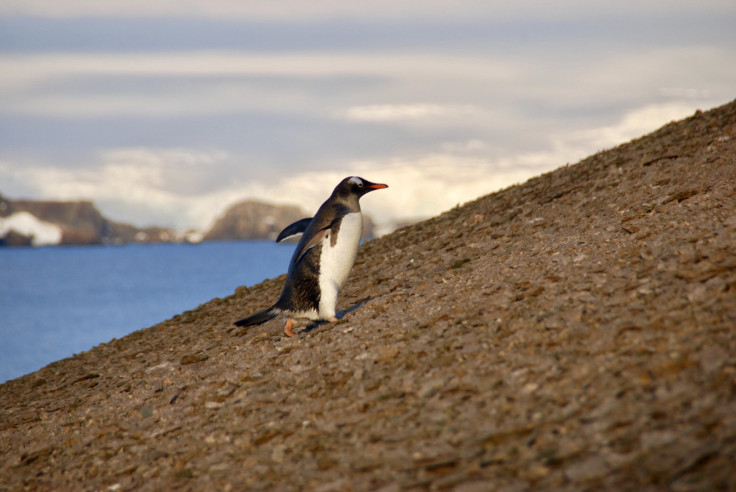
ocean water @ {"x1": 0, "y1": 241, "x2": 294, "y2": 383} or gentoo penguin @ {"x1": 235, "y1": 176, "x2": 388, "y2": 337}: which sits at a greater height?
ocean water @ {"x1": 0, "y1": 241, "x2": 294, "y2": 383}

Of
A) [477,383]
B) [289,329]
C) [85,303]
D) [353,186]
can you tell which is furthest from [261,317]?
[85,303]

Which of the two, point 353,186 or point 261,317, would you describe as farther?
point 261,317

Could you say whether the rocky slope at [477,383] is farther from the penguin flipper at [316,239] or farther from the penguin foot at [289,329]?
the penguin flipper at [316,239]

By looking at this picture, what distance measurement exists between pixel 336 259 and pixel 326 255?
14 cm

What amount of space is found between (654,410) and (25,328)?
56.3m

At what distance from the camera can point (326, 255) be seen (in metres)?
8.34

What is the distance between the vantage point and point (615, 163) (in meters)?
13.2

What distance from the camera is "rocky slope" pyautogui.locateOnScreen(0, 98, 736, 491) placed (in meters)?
4.67

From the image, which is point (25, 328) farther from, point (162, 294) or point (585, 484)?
point (585, 484)

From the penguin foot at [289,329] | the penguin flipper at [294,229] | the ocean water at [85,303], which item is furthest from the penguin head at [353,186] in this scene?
the ocean water at [85,303]

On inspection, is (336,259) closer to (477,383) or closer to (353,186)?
(353,186)

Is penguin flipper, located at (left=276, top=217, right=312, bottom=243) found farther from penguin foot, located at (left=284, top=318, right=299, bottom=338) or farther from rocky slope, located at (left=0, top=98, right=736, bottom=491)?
rocky slope, located at (left=0, top=98, right=736, bottom=491)

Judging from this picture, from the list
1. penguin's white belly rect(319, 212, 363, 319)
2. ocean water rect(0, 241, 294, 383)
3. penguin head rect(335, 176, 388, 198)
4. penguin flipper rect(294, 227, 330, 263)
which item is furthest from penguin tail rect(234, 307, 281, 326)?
ocean water rect(0, 241, 294, 383)

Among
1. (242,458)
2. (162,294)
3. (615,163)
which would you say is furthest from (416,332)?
(162,294)
